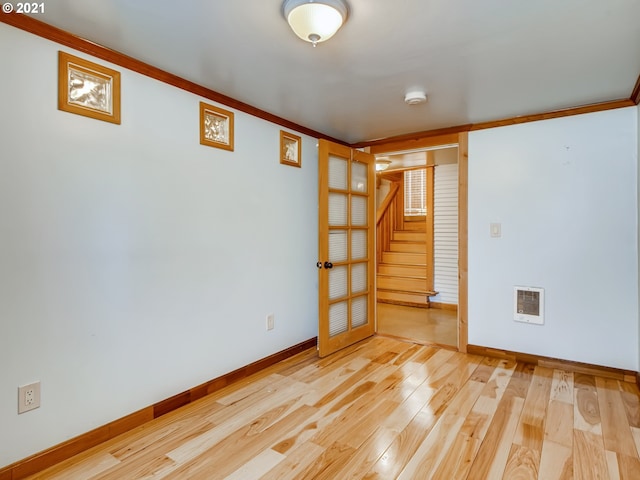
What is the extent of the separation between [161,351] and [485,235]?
9.32 ft

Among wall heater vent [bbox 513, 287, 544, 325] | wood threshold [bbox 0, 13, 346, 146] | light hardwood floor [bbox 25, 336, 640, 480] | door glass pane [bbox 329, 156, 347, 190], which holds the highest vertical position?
wood threshold [bbox 0, 13, 346, 146]

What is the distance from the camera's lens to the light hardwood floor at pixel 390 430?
5.65ft

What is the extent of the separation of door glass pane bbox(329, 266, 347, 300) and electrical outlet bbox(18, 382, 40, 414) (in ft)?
7.30

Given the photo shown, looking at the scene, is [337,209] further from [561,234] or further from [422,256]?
[422,256]

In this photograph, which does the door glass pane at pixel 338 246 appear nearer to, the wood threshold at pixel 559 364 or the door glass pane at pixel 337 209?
the door glass pane at pixel 337 209

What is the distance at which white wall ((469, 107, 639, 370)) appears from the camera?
273 centimetres

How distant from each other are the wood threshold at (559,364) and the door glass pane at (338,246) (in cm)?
149

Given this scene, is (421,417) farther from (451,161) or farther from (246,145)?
(451,161)

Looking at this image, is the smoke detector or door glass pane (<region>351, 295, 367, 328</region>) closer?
the smoke detector

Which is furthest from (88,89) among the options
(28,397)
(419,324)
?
(419,324)

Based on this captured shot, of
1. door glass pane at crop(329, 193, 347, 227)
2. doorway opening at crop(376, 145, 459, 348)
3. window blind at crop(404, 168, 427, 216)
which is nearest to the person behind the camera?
door glass pane at crop(329, 193, 347, 227)

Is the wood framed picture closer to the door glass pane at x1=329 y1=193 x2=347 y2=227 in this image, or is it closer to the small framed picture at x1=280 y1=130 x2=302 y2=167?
the small framed picture at x1=280 y1=130 x2=302 y2=167

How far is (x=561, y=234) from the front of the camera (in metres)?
2.94

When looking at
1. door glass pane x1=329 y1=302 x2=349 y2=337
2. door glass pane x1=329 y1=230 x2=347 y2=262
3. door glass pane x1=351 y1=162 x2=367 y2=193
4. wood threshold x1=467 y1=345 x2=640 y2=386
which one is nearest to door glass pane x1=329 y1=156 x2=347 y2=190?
door glass pane x1=351 y1=162 x2=367 y2=193
